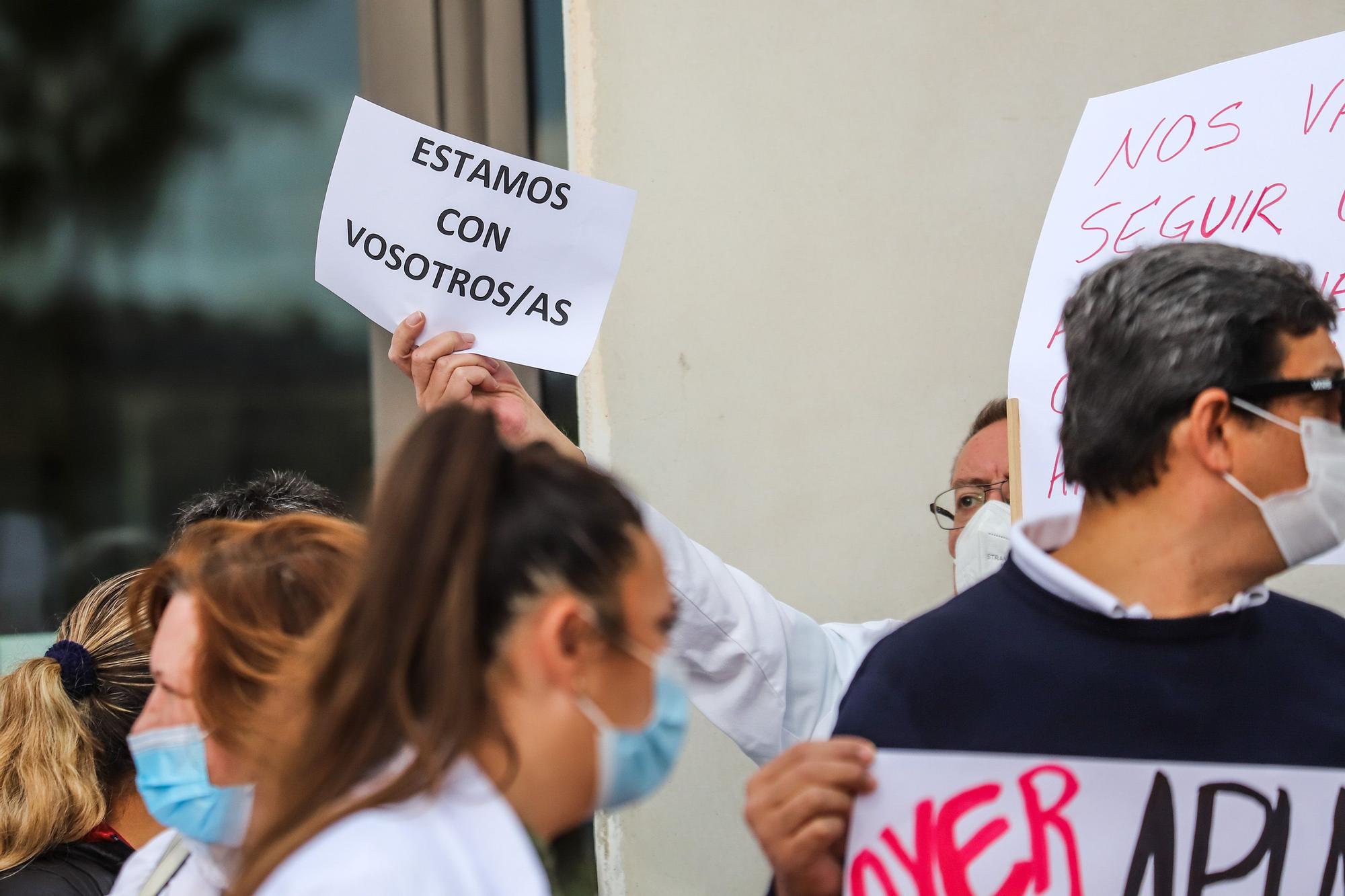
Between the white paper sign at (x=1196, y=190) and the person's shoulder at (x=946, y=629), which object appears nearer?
the person's shoulder at (x=946, y=629)

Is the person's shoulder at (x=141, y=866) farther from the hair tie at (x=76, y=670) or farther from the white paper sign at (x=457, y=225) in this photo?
the white paper sign at (x=457, y=225)

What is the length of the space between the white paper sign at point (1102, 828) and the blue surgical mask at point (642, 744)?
0.20 meters

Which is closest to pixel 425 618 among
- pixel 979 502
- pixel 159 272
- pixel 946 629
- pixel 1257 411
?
pixel 946 629

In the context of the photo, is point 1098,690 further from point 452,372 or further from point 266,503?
point 266,503

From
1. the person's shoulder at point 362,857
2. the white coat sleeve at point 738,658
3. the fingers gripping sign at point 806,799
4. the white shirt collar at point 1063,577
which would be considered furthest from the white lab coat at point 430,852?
the white coat sleeve at point 738,658

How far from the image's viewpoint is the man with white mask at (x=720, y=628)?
191cm

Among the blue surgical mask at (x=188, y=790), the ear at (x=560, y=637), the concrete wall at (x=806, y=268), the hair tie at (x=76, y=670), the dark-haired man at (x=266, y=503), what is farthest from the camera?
the concrete wall at (x=806, y=268)

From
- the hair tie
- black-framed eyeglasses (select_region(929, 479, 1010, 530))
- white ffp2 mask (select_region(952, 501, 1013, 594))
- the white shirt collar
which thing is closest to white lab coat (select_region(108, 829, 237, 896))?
the hair tie

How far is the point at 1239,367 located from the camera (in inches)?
51.1

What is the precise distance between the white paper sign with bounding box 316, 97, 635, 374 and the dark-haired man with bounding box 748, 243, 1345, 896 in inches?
30.6

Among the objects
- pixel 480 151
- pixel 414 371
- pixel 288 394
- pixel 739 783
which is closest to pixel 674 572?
pixel 414 371

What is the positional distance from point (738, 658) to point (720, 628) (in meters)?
0.05

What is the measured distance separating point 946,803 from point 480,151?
44.8 inches

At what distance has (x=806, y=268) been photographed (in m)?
2.88
